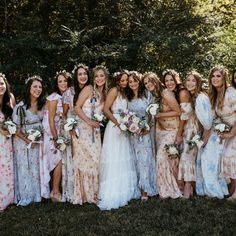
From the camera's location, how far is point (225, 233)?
607 centimetres

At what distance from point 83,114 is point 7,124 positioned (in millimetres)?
1342

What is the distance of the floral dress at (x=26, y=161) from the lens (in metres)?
8.04

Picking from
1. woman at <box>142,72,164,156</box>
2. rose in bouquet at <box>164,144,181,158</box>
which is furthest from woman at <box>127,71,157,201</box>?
rose in bouquet at <box>164,144,181,158</box>

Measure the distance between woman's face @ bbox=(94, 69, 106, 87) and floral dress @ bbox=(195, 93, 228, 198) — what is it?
170 cm

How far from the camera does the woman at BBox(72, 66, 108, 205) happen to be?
7812 millimetres

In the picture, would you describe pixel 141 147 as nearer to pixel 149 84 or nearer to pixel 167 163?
pixel 167 163

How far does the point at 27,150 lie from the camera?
8.10m

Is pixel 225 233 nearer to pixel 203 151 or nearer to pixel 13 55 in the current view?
pixel 203 151

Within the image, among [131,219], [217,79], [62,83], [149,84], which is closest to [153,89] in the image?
[149,84]

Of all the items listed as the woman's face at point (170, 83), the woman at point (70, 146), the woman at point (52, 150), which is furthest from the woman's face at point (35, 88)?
the woman's face at point (170, 83)

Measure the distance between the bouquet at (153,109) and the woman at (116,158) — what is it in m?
0.44

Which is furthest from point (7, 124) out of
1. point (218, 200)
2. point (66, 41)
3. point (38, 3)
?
point (38, 3)

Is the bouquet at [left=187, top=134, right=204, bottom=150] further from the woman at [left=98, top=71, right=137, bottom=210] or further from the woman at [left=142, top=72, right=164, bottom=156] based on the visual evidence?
the woman at [left=98, top=71, right=137, bottom=210]

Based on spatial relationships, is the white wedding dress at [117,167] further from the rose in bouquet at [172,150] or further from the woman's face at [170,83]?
the woman's face at [170,83]
